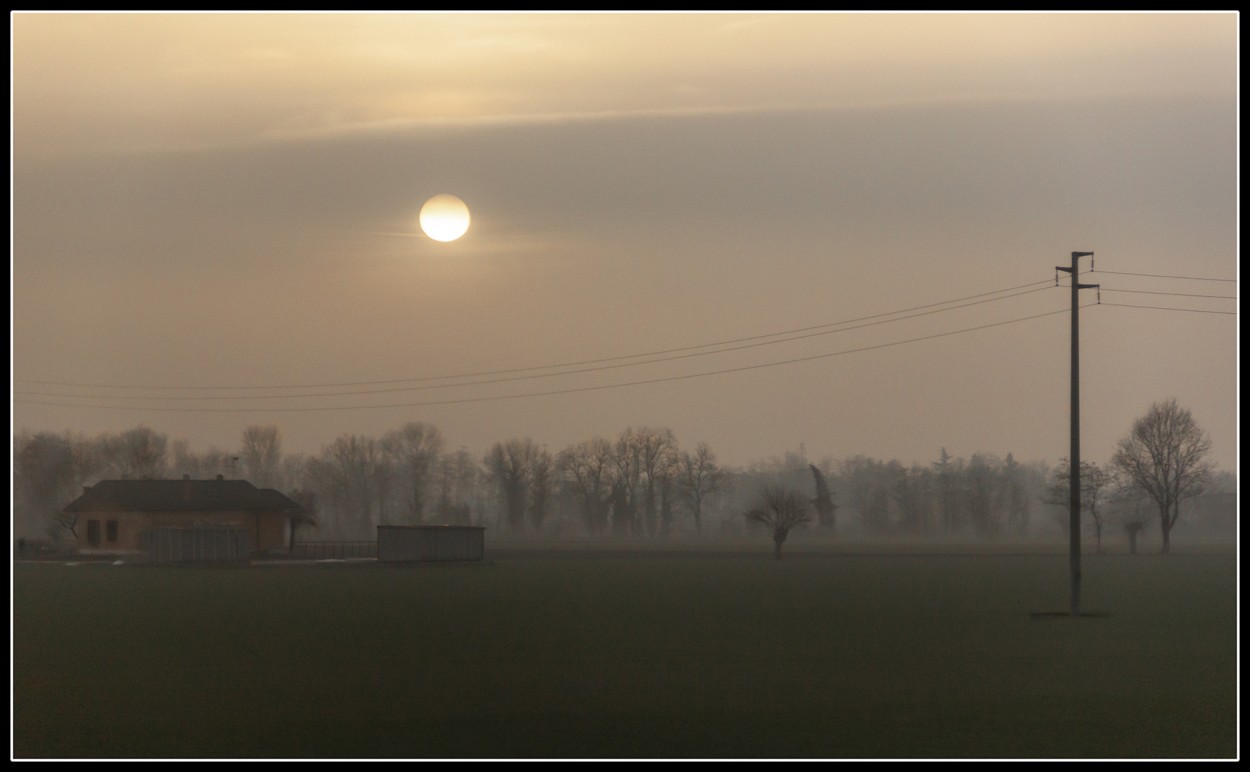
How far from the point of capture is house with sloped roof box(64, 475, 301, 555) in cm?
8394

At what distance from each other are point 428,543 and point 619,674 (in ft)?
168

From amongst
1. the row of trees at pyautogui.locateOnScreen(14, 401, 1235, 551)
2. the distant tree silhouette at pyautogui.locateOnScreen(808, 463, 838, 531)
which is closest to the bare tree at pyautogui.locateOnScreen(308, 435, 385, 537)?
the row of trees at pyautogui.locateOnScreen(14, 401, 1235, 551)

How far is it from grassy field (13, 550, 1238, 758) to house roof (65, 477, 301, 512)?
3821 cm

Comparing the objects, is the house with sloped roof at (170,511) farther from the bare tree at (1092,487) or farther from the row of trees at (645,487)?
the bare tree at (1092,487)

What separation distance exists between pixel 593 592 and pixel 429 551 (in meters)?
27.6

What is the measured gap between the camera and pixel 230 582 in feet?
178

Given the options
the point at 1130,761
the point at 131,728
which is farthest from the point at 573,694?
the point at 1130,761

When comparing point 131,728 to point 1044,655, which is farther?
point 1044,655

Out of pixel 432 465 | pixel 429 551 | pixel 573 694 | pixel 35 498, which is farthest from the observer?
pixel 432 465

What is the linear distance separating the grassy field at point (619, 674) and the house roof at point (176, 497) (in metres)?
38.2

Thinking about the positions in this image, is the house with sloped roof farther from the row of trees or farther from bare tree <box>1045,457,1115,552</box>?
bare tree <box>1045,457,1115,552</box>

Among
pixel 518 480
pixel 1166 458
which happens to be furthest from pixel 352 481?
pixel 1166 458
